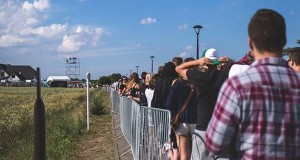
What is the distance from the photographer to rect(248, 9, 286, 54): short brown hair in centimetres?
268

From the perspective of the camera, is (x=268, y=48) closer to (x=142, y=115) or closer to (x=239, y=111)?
(x=239, y=111)

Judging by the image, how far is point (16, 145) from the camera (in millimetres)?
12312

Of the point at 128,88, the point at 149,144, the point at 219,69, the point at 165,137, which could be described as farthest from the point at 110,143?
the point at 219,69

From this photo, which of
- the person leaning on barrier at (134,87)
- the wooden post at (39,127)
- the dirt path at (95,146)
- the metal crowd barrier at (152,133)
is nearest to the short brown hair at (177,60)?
the metal crowd barrier at (152,133)

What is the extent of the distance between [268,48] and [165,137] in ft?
12.6

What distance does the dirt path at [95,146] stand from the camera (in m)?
10.8

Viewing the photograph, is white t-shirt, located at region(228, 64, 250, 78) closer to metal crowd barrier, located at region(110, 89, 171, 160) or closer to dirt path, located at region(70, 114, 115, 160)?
metal crowd barrier, located at region(110, 89, 171, 160)

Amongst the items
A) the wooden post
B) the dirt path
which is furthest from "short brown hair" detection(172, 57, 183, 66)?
the dirt path

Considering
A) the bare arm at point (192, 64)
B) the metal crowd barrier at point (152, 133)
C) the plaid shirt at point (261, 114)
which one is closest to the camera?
the plaid shirt at point (261, 114)

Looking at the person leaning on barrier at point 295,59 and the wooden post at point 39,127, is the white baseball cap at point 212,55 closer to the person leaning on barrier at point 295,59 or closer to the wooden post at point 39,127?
the person leaning on barrier at point 295,59

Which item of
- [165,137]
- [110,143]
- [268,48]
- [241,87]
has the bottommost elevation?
[110,143]

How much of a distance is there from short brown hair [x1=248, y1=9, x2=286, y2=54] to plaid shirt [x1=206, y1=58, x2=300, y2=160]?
8cm

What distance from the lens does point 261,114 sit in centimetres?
267

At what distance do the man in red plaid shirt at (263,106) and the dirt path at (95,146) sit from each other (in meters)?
7.76
